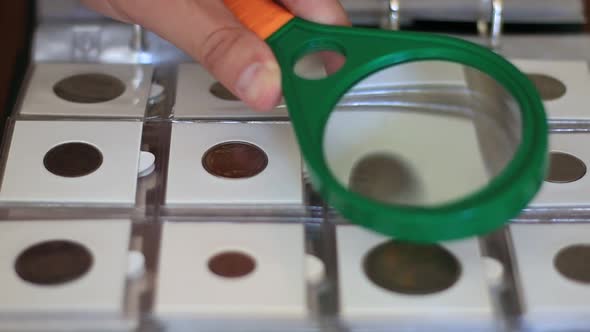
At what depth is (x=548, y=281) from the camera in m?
0.40

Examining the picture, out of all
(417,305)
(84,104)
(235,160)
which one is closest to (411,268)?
(417,305)

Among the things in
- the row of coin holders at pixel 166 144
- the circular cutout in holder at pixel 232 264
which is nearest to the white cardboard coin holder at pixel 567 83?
the row of coin holders at pixel 166 144

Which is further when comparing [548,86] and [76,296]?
[548,86]

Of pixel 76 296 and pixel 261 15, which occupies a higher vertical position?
pixel 261 15

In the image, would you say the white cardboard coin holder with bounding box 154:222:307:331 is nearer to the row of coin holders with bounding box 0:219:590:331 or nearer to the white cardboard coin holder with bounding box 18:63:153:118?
the row of coin holders with bounding box 0:219:590:331

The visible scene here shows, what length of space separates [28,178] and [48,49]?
0.47ft

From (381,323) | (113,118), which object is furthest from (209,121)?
(381,323)

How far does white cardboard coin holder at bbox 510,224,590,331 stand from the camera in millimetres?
384

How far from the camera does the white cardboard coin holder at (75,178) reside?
→ 0.43m

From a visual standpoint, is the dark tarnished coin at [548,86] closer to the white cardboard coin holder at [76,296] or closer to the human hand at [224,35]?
the human hand at [224,35]

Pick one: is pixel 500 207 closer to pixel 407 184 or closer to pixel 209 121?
pixel 407 184

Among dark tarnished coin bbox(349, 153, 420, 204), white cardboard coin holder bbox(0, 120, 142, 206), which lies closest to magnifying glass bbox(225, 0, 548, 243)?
dark tarnished coin bbox(349, 153, 420, 204)

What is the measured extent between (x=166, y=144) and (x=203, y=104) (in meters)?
0.04

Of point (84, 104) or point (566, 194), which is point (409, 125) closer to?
point (566, 194)
